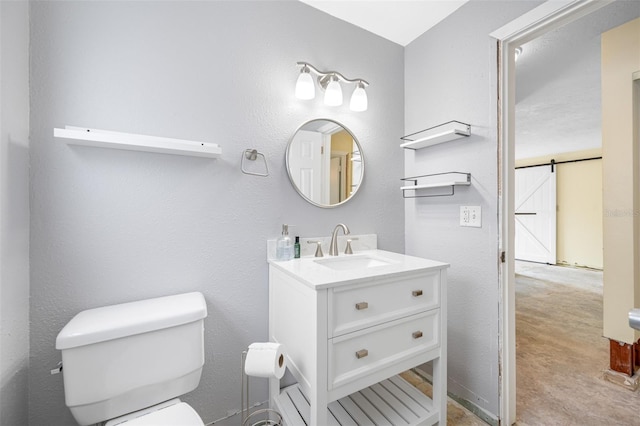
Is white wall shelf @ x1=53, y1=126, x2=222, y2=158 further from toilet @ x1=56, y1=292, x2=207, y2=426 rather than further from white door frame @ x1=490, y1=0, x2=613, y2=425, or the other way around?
white door frame @ x1=490, y1=0, x2=613, y2=425

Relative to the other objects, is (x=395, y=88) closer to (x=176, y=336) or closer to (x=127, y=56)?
(x=127, y=56)

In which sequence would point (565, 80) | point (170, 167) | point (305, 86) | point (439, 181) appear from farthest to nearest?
point (565, 80) → point (439, 181) → point (305, 86) → point (170, 167)

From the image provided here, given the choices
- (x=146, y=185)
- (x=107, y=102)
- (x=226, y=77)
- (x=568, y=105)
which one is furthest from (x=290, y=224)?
(x=568, y=105)

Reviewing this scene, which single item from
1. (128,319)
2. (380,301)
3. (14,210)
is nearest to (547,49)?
(380,301)

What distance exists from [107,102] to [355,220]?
1427 mm

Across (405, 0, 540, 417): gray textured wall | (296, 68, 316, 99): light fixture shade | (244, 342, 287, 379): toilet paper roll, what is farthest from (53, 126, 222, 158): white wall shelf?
(405, 0, 540, 417): gray textured wall

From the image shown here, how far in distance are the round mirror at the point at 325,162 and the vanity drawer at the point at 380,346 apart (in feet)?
2.62

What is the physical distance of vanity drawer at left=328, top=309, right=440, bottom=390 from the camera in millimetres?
1039

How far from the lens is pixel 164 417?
931 millimetres

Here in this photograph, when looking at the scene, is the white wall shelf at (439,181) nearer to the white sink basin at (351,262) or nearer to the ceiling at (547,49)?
the white sink basin at (351,262)

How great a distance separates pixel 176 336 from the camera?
3.43 feet

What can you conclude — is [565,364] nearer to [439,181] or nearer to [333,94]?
[439,181]

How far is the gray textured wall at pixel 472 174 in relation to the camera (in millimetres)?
1433

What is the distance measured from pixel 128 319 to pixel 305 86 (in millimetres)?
1381
